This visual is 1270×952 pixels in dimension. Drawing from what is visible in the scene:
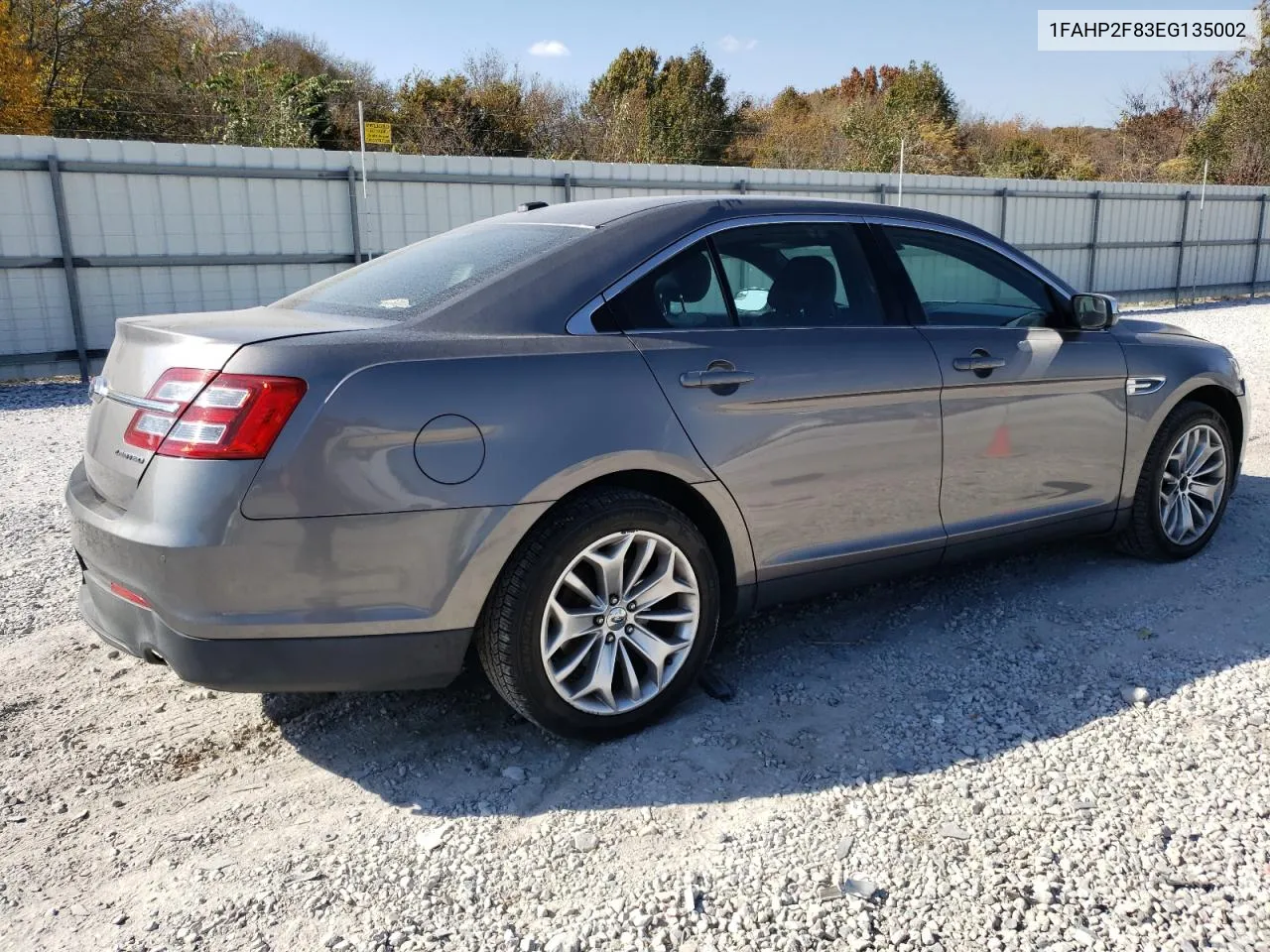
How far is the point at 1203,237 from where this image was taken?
21078mm

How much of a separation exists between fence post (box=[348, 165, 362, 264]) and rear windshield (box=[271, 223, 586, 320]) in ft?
29.8

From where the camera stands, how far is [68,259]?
10656 millimetres

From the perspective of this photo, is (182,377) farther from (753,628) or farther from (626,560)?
(753,628)

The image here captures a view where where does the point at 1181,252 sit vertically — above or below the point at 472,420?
below

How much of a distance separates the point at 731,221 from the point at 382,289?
1.15 metres

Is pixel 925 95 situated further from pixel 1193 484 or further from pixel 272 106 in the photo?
pixel 1193 484

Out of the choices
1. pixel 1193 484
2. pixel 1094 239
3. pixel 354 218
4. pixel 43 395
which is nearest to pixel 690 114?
pixel 1094 239

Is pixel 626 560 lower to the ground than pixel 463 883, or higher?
higher

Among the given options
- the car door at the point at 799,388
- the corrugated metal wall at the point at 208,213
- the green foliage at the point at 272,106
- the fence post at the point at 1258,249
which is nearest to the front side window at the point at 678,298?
the car door at the point at 799,388

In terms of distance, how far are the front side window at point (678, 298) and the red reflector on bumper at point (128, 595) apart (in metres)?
1.50

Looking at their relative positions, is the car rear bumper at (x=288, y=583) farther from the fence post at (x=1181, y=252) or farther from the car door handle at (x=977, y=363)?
the fence post at (x=1181, y=252)

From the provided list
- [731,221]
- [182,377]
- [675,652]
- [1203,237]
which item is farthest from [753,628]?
[1203,237]

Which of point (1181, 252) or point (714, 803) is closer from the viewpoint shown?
point (714, 803)

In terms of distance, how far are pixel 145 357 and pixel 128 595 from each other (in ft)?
2.10
